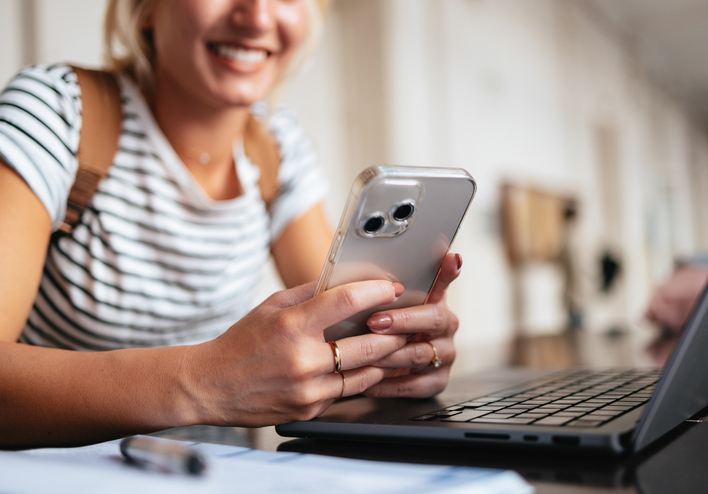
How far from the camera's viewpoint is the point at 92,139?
702mm

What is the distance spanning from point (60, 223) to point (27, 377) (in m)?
0.30

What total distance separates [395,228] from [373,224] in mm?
20

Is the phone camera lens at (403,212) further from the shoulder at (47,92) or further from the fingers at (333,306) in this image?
the shoulder at (47,92)

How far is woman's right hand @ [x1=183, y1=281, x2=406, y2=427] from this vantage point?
403mm

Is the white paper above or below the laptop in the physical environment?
above

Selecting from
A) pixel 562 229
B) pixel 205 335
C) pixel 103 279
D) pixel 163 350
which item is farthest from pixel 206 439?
pixel 562 229

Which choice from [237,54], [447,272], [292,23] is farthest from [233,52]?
[447,272]

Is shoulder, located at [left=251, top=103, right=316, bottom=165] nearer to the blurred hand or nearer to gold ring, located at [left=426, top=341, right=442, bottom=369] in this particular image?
gold ring, located at [left=426, top=341, right=442, bottom=369]

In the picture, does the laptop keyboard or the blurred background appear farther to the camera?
the blurred background

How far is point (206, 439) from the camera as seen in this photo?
454 millimetres

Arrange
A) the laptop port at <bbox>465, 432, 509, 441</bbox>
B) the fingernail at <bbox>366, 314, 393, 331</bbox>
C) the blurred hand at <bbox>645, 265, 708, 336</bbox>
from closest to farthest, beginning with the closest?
the laptop port at <bbox>465, 432, 509, 441</bbox>, the fingernail at <bbox>366, 314, 393, 331</bbox>, the blurred hand at <bbox>645, 265, 708, 336</bbox>

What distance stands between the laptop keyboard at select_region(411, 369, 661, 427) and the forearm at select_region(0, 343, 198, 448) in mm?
183

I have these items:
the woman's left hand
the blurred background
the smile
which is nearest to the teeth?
the smile

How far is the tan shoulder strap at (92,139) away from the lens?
0.69 m
